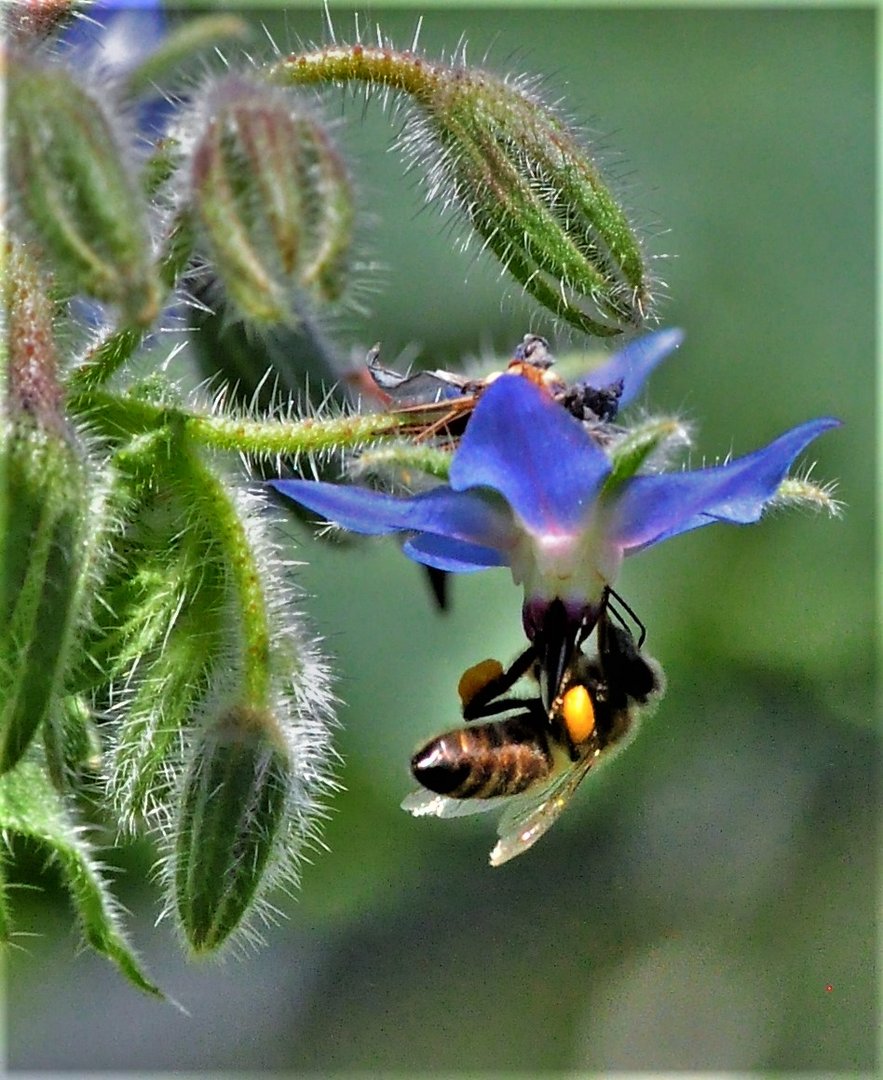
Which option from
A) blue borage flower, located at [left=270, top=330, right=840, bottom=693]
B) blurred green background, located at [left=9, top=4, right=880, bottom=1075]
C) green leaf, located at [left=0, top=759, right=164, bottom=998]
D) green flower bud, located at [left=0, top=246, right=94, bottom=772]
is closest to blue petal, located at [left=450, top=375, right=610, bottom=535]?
blue borage flower, located at [left=270, top=330, right=840, bottom=693]

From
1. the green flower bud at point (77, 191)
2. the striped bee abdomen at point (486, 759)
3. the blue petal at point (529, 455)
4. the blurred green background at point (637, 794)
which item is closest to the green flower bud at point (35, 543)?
the green flower bud at point (77, 191)

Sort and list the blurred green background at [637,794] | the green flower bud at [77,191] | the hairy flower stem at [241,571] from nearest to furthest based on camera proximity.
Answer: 1. the green flower bud at [77,191]
2. the hairy flower stem at [241,571]
3. the blurred green background at [637,794]

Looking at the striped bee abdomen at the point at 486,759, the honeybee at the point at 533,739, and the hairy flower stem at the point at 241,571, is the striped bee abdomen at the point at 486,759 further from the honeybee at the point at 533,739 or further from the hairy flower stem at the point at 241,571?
the hairy flower stem at the point at 241,571

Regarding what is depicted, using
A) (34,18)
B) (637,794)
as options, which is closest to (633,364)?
(34,18)

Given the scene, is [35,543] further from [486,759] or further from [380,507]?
[486,759]

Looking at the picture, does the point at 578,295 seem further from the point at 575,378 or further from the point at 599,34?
the point at 599,34

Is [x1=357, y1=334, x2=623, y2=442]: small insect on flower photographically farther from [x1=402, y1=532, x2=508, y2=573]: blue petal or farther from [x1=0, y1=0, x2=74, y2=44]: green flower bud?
[x1=0, y1=0, x2=74, y2=44]: green flower bud
